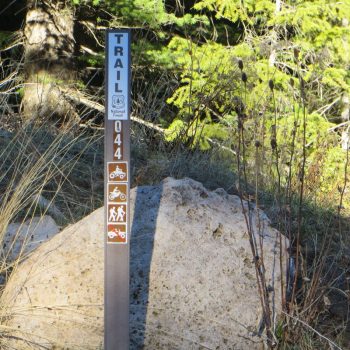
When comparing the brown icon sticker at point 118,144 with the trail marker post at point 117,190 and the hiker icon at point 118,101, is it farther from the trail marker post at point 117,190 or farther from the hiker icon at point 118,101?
the hiker icon at point 118,101

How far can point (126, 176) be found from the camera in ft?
10.7

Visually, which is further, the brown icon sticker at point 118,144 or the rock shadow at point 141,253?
the rock shadow at point 141,253

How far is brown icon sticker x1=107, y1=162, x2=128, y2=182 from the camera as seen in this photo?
3.25 metres

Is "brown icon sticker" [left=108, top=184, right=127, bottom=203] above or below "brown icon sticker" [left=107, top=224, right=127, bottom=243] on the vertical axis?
above

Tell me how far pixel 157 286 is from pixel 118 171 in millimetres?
796

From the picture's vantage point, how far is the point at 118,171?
325cm

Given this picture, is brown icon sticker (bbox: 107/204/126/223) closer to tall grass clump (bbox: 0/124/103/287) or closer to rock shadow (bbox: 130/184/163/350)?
rock shadow (bbox: 130/184/163/350)

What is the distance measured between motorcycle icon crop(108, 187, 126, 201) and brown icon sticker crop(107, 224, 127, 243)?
0.13 meters

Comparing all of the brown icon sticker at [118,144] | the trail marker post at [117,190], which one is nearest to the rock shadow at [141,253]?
the trail marker post at [117,190]

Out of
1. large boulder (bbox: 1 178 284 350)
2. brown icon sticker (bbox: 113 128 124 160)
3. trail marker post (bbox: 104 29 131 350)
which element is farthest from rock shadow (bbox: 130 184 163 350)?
brown icon sticker (bbox: 113 128 124 160)

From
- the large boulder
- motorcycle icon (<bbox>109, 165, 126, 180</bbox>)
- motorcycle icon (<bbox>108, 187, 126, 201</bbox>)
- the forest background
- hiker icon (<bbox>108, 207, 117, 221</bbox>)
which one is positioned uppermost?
the forest background

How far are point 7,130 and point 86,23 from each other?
236 inches

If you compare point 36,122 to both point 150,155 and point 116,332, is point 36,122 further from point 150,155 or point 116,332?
point 116,332

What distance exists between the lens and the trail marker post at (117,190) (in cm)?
319
